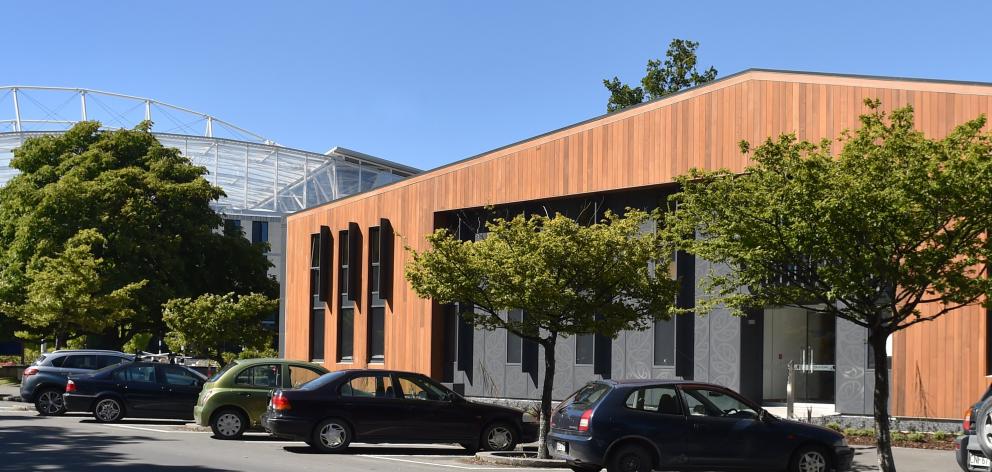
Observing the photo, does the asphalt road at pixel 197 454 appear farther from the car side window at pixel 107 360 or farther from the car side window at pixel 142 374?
the car side window at pixel 107 360

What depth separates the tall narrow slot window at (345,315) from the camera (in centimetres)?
3609

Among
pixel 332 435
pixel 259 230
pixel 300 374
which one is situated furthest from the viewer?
pixel 259 230

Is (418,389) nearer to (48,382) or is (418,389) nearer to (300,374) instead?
(300,374)

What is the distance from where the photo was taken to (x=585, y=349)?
1108 inches

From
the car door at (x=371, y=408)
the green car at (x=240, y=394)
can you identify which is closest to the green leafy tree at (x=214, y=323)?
the green car at (x=240, y=394)

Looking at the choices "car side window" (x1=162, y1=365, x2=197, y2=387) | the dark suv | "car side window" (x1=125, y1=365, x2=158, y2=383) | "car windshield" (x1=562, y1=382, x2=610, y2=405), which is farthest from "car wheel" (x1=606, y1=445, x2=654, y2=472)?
the dark suv

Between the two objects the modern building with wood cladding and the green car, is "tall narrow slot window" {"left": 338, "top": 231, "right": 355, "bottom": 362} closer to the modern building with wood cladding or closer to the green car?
the modern building with wood cladding

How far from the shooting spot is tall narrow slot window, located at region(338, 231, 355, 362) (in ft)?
118

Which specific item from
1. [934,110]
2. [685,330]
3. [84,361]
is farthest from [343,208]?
[934,110]

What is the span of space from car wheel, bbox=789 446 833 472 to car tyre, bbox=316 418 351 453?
23.5 ft

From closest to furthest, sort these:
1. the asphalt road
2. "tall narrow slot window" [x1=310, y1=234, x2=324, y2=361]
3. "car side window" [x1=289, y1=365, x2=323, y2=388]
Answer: the asphalt road, "car side window" [x1=289, y1=365, x2=323, y2=388], "tall narrow slot window" [x1=310, y1=234, x2=324, y2=361]

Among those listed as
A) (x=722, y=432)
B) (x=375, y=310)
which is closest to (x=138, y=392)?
(x=375, y=310)

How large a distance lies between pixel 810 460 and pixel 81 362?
1912 cm

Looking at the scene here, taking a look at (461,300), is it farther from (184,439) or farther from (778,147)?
(778,147)
